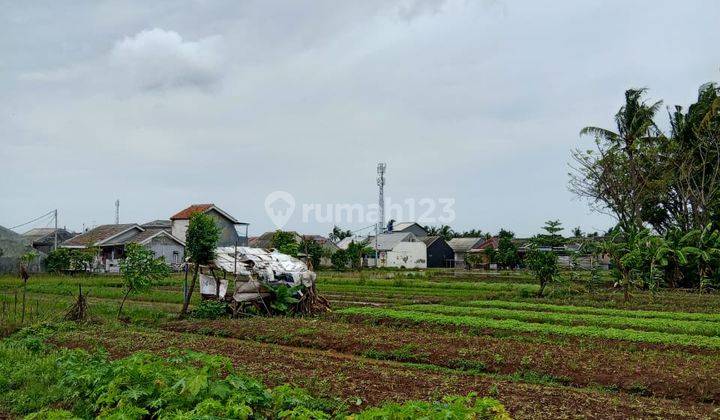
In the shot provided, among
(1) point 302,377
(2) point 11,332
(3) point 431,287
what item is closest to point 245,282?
(2) point 11,332

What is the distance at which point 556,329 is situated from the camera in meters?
16.9

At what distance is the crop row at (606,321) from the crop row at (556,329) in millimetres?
1102

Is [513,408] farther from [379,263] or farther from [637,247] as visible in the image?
[379,263]

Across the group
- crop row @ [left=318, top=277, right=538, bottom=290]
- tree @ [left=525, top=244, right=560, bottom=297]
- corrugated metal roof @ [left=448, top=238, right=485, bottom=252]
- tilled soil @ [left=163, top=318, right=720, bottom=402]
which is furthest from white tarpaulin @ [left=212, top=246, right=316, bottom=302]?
corrugated metal roof @ [left=448, top=238, right=485, bottom=252]

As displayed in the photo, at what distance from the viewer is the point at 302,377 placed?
974cm

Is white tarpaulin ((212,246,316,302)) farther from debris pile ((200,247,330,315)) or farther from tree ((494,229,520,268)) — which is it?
tree ((494,229,520,268))

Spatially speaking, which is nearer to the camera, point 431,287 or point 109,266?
point 431,287

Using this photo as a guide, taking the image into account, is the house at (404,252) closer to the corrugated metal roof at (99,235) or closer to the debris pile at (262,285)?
the corrugated metal roof at (99,235)

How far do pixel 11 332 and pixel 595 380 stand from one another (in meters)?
14.2

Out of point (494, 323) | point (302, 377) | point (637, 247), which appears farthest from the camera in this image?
point (637, 247)

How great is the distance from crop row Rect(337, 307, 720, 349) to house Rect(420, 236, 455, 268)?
58695 millimetres

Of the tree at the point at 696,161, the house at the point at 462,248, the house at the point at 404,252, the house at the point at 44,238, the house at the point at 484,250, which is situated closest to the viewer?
Answer: the tree at the point at 696,161

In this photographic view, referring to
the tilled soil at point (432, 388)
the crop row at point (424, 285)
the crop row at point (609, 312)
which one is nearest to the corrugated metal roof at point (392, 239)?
the crop row at point (424, 285)

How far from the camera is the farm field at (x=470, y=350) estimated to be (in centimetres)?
900
